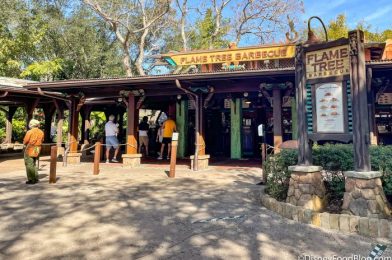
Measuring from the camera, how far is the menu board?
4.35 m

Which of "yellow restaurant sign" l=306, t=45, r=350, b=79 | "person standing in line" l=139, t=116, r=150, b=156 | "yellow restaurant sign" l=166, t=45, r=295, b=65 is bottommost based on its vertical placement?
"person standing in line" l=139, t=116, r=150, b=156

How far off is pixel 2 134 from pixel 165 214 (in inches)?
760

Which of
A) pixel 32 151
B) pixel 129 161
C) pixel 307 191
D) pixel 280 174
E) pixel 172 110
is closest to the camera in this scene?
pixel 307 191

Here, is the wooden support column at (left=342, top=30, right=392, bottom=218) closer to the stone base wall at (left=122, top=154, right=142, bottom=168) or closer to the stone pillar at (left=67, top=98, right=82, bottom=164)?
the stone base wall at (left=122, top=154, right=142, bottom=168)

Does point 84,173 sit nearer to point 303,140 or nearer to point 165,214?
point 165,214

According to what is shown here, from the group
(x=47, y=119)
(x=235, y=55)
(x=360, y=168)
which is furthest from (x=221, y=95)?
(x=47, y=119)

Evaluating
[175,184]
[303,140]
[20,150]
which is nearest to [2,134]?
[20,150]

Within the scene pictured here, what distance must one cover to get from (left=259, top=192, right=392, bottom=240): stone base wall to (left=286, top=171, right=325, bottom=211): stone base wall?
15cm

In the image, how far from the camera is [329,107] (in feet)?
14.6

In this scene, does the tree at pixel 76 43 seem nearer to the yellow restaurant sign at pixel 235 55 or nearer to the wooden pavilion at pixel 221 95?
the wooden pavilion at pixel 221 95

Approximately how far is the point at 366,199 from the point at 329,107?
147 centimetres

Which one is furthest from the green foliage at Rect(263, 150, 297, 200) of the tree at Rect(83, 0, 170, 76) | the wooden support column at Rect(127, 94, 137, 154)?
the tree at Rect(83, 0, 170, 76)

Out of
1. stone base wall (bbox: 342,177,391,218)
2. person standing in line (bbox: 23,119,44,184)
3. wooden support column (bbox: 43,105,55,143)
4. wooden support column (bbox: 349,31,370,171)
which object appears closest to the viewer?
stone base wall (bbox: 342,177,391,218)

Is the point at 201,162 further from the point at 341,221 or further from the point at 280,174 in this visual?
the point at 341,221
